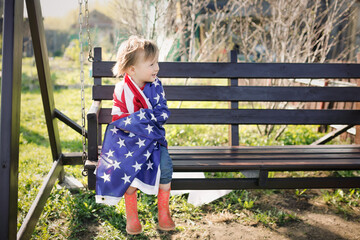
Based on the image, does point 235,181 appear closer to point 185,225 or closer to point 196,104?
point 185,225

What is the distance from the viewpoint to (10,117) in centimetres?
212

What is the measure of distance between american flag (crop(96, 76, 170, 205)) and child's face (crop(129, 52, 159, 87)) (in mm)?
72

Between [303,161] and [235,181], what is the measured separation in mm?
485

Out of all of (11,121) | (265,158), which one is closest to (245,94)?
(265,158)

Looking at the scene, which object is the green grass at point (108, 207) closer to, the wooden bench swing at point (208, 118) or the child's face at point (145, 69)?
the wooden bench swing at point (208, 118)

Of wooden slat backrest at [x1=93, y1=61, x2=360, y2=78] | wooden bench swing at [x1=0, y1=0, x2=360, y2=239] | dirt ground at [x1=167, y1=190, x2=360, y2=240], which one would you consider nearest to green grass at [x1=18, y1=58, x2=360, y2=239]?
dirt ground at [x1=167, y1=190, x2=360, y2=240]

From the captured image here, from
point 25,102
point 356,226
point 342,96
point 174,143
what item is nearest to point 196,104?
point 174,143

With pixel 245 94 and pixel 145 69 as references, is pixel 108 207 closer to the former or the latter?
pixel 145 69

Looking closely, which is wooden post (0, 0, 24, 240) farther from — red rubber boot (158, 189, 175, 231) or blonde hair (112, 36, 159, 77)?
red rubber boot (158, 189, 175, 231)

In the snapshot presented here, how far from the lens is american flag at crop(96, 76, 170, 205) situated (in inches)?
89.6

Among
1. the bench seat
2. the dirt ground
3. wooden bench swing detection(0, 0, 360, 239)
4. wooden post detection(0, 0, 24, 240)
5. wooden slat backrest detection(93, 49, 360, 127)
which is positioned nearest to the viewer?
wooden post detection(0, 0, 24, 240)

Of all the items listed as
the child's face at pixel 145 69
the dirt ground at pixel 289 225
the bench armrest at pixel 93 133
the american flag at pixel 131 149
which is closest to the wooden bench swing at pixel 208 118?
the bench armrest at pixel 93 133

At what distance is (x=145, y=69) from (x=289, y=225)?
5.60 ft

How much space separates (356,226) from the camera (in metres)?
3.01
